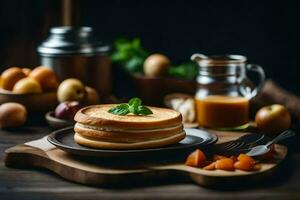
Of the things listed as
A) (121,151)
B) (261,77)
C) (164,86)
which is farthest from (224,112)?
(121,151)

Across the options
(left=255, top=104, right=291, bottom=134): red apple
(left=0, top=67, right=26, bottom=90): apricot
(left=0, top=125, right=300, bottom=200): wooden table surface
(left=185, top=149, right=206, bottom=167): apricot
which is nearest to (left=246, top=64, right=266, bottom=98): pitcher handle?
(left=255, top=104, right=291, bottom=134): red apple

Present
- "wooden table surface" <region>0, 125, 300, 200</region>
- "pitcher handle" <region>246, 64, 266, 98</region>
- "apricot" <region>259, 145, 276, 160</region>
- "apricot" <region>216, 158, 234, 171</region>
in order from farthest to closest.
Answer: "pitcher handle" <region>246, 64, 266, 98</region> < "apricot" <region>259, 145, 276, 160</region> < "apricot" <region>216, 158, 234, 171</region> < "wooden table surface" <region>0, 125, 300, 200</region>

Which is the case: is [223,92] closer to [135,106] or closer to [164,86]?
[164,86]

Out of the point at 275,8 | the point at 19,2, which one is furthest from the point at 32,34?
the point at 275,8

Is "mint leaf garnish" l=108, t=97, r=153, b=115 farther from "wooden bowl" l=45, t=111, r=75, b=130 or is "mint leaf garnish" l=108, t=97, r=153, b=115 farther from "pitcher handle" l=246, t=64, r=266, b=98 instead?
"pitcher handle" l=246, t=64, r=266, b=98

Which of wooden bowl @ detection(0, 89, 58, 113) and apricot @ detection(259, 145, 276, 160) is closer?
apricot @ detection(259, 145, 276, 160)

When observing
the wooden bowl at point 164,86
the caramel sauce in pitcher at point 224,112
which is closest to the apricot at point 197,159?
the caramel sauce in pitcher at point 224,112
